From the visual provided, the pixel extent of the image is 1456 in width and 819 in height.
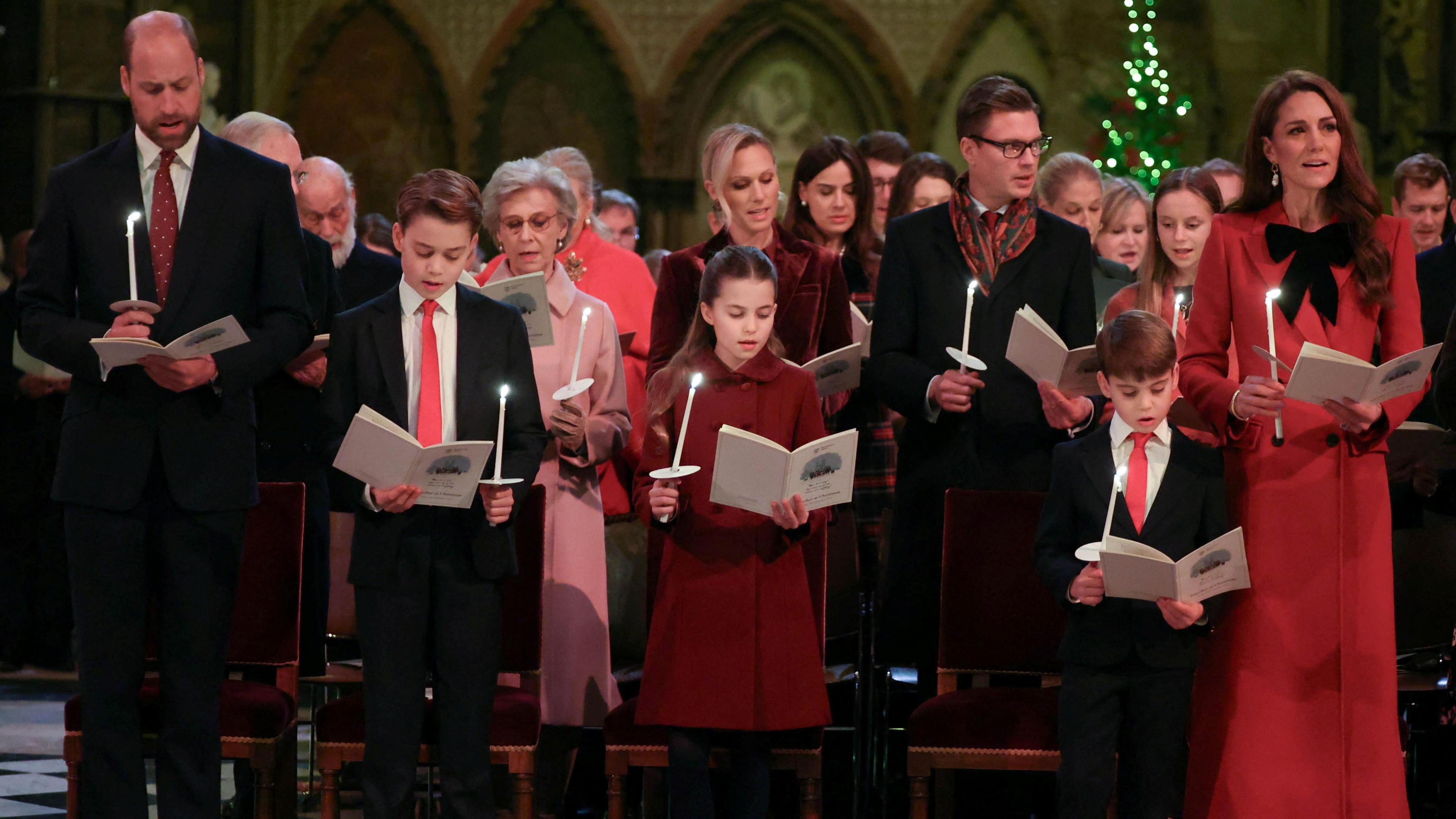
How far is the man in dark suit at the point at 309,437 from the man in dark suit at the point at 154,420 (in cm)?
78

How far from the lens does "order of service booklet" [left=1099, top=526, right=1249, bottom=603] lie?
295cm

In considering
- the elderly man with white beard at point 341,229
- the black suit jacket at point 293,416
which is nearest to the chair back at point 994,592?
the black suit jacket at point 293,416

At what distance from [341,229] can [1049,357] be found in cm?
239

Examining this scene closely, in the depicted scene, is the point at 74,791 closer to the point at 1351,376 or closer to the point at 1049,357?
the point at 1049,357

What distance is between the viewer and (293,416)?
4.36 meters

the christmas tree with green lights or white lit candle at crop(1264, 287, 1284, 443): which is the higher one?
the christmas tree with green lights

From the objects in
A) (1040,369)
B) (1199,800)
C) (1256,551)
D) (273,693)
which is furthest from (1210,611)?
(273,693)

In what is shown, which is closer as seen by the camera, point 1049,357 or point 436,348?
point 436,348

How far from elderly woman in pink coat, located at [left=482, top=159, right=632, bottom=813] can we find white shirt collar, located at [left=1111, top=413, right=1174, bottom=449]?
1361 millimetres

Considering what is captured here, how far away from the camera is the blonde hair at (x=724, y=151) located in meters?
4.21

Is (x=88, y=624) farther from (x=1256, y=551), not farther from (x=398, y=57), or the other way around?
(x=398, y=57)

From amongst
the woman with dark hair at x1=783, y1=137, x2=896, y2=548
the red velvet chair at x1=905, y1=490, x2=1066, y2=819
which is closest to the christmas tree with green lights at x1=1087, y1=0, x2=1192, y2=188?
the woman with dark hair at x1=783, y1=137, x2=896, y2=548

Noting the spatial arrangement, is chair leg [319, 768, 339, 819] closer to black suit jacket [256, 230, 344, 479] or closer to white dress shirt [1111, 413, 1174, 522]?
black suit jacket [256, 230, 344, 479]

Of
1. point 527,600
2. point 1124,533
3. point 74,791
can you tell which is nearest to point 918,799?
point 1124,533
